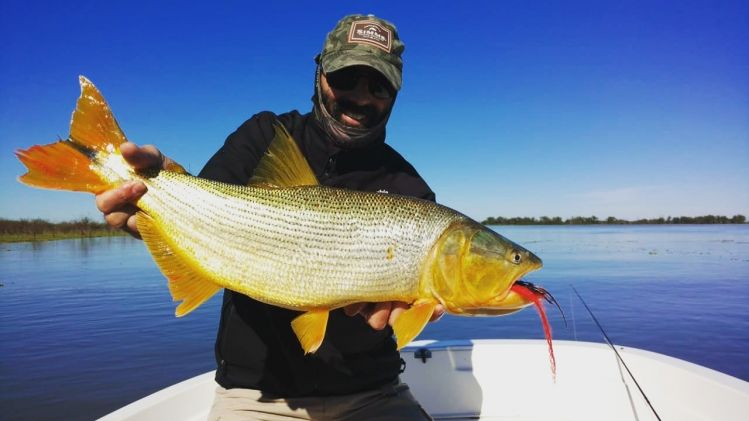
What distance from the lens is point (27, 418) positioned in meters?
8.28

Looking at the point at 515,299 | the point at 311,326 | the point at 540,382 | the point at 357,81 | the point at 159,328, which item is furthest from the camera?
the point at 159,328

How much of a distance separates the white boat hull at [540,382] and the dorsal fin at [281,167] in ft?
8.68

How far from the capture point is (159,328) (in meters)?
13.8

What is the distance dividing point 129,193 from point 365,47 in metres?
2.21

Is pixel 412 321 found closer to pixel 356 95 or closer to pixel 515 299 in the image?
pixel 515 299

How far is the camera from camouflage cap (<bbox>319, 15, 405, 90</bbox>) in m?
3.93

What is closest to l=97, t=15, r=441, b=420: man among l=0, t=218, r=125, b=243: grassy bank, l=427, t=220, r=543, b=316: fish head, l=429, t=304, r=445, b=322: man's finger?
l=429, t=304, r=445, b=322: man's finger

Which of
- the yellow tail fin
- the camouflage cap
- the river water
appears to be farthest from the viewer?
the river water

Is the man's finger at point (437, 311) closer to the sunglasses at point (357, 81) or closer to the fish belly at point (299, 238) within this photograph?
the fish belly at point (299, 238)

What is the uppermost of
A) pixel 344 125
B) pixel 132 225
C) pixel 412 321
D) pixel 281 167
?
pixel 344 125

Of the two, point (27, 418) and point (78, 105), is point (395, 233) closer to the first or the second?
point (78, 105)

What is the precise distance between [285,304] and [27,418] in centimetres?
835

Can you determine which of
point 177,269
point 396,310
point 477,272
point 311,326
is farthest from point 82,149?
point 477,272

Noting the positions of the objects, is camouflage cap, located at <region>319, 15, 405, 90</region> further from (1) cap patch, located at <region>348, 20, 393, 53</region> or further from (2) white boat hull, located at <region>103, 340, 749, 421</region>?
(2) white boat hull, located at <region>103, 340, 749, 421</region>
